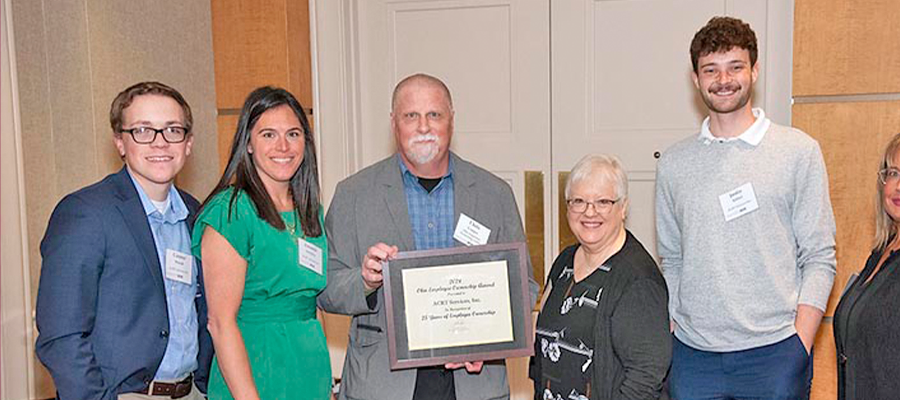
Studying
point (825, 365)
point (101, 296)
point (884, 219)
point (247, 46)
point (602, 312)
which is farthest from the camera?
point (247, 46)

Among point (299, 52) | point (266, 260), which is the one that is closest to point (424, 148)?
point (266, 260)

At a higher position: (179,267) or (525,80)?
(525,80)

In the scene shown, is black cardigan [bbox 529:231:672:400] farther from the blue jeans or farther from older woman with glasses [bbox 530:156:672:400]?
the blue jeans

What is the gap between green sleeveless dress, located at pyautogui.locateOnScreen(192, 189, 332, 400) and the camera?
7.48ft

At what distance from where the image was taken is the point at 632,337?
2168 millimetres

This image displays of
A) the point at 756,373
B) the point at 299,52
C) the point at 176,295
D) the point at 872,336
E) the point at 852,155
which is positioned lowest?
the point at 756,373

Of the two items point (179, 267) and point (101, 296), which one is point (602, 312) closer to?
point (179, 267)

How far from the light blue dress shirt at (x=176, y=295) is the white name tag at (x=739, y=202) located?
1706mm

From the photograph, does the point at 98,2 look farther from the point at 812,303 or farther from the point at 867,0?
the point at 867,0

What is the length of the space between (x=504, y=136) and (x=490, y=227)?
6.30ft

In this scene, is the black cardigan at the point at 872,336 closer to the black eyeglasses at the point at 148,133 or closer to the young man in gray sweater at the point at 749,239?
the young man in gray sweater at the point at 749,239

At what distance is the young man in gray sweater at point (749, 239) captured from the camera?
8.23ft

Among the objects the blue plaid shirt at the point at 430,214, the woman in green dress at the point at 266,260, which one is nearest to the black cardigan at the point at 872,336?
the blue plaid shirt at the point at 430,214

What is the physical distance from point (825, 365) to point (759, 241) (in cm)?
152
